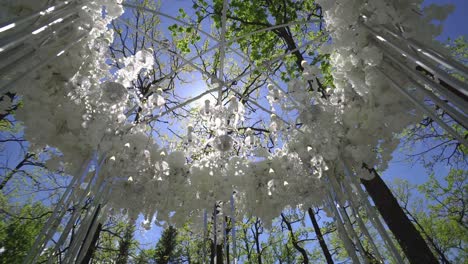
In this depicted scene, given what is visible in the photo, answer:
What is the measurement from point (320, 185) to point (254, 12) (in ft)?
16.4

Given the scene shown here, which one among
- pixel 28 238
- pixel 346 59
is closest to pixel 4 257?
pixel 28 238

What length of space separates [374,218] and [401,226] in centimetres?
189

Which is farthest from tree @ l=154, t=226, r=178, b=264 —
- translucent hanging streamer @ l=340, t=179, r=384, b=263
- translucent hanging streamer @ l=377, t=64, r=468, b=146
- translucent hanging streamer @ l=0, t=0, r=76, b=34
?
translucent hanging streamer @ l=377, t=64, r=468, b=146

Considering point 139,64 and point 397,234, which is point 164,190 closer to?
point 139,64

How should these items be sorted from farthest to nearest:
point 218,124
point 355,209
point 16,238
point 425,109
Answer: point 16,238, point 218,124, point 355,209, point 425,109

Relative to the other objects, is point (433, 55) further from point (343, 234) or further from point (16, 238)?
point (16, 238)

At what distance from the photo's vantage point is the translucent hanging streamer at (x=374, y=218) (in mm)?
1743

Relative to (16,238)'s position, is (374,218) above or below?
below

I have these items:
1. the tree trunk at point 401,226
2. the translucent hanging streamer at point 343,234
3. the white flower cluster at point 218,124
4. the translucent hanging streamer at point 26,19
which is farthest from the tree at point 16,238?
the tree trunk at point 401,226

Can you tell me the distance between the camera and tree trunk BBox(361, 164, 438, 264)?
3.12 metres

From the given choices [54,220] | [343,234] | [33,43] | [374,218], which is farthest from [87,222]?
[374,218]

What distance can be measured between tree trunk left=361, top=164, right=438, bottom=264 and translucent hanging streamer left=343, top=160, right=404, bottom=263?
84 centimetres

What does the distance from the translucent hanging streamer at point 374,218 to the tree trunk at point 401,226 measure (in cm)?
84

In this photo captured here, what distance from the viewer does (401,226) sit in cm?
334
